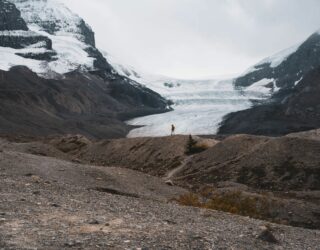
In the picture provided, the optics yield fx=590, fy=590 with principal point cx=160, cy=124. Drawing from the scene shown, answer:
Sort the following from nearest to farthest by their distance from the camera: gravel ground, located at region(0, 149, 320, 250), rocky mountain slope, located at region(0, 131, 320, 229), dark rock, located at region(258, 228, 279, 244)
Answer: gravel ground, located at region(0, 149, 320, 250)
dark rock, located at region(258, 228, 279, 244)
rocky mountain slope, located at region(0, 131, 320, 229)

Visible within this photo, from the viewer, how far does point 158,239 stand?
520 inches

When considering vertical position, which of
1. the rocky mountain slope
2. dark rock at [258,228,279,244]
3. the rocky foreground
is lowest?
the rocky mountain slope

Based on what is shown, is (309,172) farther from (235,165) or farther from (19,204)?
(19,204)

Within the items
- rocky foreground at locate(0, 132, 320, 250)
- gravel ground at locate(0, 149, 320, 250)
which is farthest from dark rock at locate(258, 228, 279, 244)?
gravel ground at locate(0, 149, 320, 250)

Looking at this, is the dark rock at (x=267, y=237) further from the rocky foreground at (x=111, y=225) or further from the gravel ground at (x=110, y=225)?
the gravel ground at (x=110, y=225)

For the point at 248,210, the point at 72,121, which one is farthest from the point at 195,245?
the point at 72,121

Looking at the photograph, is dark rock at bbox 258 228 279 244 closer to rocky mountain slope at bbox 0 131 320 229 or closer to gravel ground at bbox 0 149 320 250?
gravel ground at bbox 0 149 320 250

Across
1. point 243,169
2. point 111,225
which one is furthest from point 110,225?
point 243,169

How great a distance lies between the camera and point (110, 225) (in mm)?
14211

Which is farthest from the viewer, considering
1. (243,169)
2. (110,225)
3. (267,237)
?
(243,169)

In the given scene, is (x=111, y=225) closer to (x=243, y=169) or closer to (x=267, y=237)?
(x=267, y=237)

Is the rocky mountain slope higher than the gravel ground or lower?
lower

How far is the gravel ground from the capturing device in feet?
40.8

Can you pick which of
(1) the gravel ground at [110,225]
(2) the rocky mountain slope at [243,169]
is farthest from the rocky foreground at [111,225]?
(2) the rocky mountain slope at [243,169]
